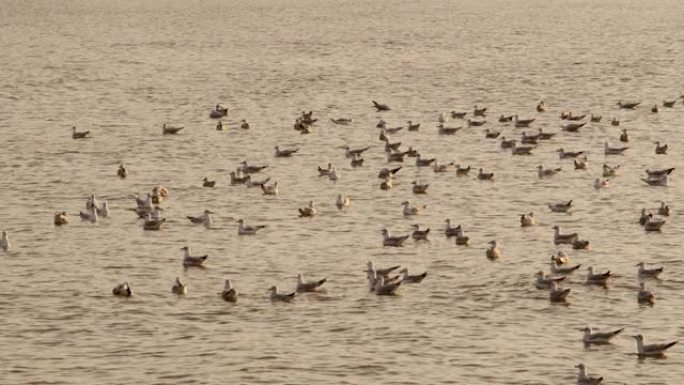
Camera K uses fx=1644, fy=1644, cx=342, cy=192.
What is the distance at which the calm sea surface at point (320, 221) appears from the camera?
33.2 metres

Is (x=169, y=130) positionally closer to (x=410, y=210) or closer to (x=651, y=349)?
(x=410, y=210)

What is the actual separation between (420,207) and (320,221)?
309 cm

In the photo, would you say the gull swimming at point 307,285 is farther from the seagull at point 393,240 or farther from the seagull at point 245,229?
the seagull at point 245,229

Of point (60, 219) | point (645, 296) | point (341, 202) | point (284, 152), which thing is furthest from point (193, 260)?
point (284, 152)

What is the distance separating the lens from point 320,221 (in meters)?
46.9

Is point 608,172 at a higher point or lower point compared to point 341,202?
higher

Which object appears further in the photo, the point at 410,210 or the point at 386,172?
the point at 386,172

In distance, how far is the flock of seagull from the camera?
37625mm

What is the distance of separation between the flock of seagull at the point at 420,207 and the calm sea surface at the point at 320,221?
0.36m

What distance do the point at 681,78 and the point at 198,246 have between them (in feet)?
Result: 144

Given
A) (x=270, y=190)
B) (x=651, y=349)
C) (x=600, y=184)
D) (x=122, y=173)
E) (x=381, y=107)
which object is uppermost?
(x=381, y=107)

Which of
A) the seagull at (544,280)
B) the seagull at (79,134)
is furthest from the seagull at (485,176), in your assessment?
the seagull at (79,134)

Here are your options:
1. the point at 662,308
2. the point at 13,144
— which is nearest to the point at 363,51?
the point at 13,144

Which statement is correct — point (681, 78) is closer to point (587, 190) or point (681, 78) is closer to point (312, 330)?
point (587, 190)
